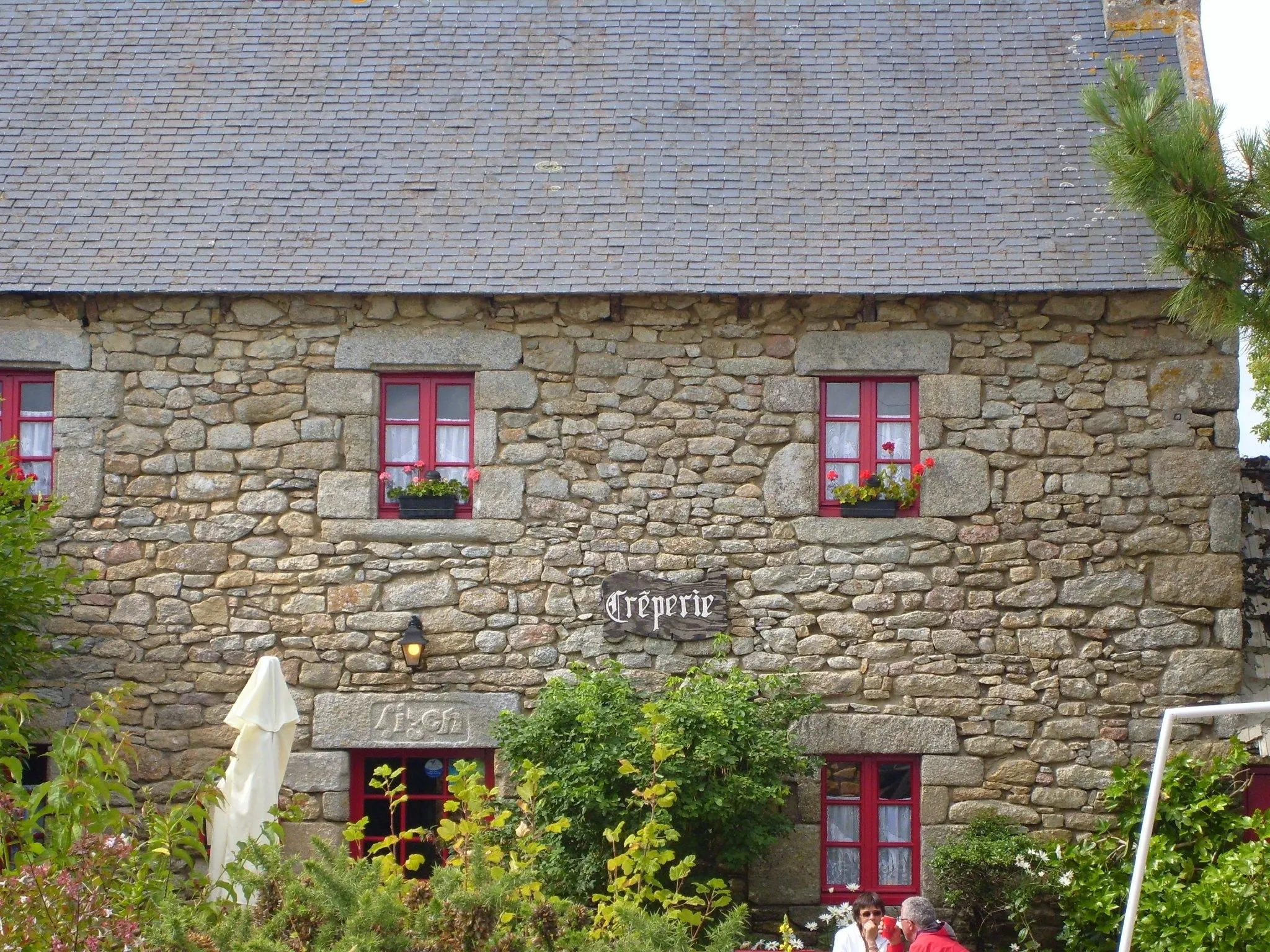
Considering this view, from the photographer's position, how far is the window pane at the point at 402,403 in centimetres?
872

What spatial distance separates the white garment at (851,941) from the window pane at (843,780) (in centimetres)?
124

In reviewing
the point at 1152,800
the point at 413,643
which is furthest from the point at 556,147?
the point at 1152,800

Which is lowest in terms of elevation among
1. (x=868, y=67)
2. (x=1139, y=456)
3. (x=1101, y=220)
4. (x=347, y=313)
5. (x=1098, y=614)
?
(x=1098, y=614)

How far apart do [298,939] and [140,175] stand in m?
6.54

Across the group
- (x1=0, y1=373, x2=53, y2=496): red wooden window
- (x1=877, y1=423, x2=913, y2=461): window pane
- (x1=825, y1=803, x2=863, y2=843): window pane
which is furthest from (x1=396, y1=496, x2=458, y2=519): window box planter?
(x1=825, y1=803, x2=863, y2=843): window pane

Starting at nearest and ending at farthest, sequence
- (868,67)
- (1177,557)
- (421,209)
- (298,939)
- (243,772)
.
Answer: (298,939), (243,772), (1177,557), (421,209), (868,67)

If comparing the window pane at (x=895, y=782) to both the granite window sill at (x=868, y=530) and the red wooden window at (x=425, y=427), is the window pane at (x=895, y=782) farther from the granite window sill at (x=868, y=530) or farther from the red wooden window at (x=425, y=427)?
the red wooden window at (x=425, y=427)

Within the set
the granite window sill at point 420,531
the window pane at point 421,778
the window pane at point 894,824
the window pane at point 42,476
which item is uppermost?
the window pane at point 42,476

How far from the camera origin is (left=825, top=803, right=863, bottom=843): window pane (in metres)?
8.42

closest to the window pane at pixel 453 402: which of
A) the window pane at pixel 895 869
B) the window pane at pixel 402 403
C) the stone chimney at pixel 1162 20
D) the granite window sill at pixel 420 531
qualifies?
the window pane at pixel 402 403

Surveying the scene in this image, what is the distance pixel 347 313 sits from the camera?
8656 mm

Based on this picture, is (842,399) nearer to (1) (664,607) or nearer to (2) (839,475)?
(2) (839,475)

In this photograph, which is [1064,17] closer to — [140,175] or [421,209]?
[421,209]

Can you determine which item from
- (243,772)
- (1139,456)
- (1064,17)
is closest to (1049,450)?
(1139,456)
